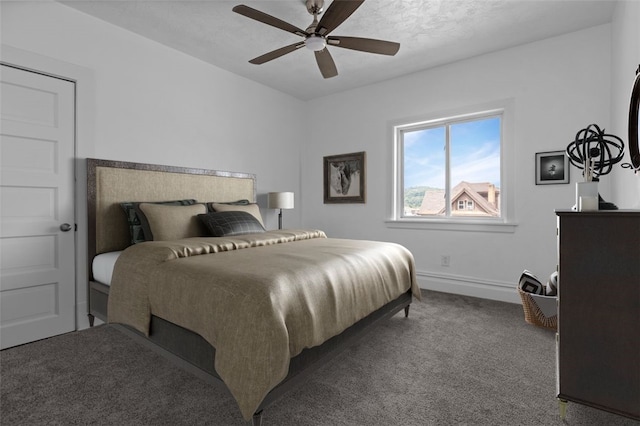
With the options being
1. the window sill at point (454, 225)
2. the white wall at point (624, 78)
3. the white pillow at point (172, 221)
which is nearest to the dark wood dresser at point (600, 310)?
the white wall at point (624, 78)

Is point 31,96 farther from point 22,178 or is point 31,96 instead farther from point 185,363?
point 185,363

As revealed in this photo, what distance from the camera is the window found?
3725 millimetres

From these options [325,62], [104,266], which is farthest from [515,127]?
[104,266]

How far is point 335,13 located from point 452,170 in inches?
103

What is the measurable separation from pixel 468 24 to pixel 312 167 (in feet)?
9.42

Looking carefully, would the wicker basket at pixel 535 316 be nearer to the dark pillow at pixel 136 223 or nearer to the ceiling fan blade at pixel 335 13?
the ceiling fan blade at pixel 335 13

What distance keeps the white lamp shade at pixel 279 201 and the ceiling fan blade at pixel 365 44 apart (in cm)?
225

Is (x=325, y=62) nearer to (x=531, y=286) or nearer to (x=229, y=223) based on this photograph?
(x=229, y=223)

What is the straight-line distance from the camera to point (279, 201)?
4.38 meters

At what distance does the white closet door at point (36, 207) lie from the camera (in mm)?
2414

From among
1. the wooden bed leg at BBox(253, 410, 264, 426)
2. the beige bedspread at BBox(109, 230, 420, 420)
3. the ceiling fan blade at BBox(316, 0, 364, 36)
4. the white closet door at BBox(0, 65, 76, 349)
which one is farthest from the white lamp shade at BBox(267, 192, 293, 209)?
the wooden bed leg at BBox(253, 410, 264, 426)

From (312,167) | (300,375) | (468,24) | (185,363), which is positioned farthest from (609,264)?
(312,167)

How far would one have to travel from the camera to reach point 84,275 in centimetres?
282

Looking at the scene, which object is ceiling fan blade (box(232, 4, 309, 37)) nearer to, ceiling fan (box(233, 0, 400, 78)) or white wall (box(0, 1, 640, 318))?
ceiling fan (box(233, 0, 400, 78))
